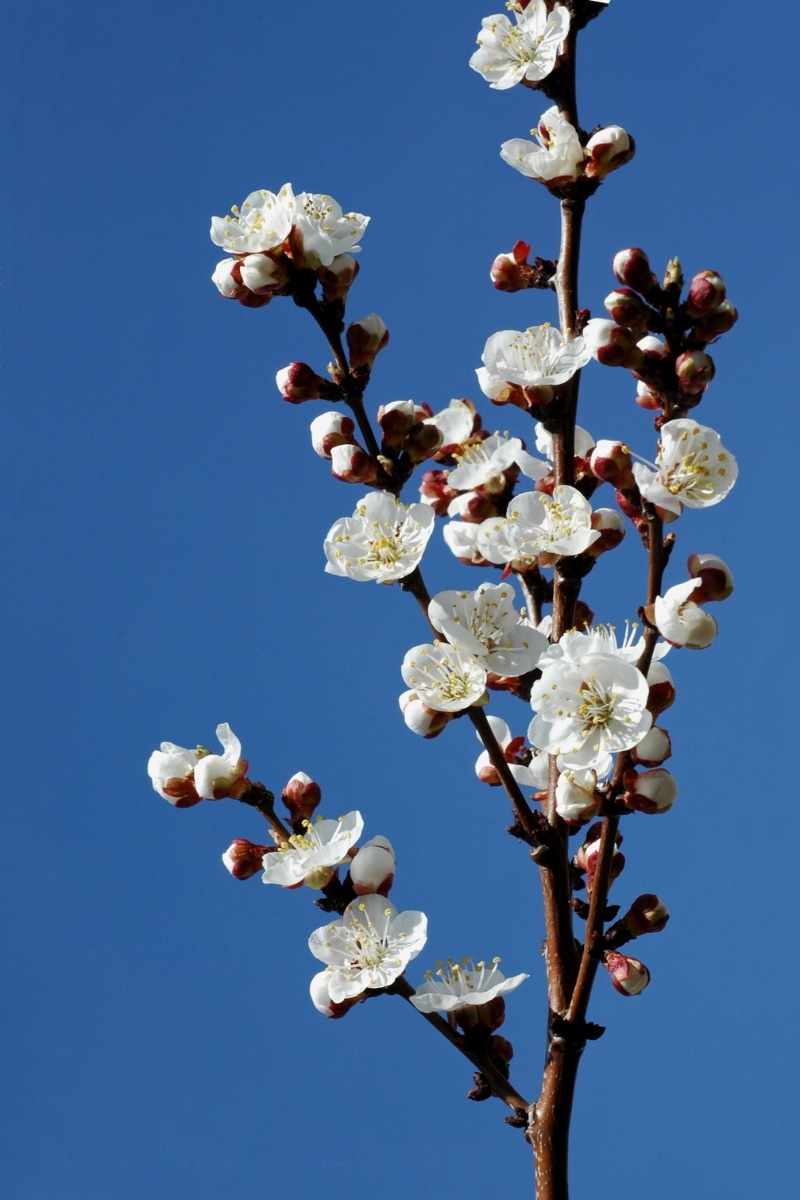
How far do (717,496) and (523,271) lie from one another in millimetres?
423

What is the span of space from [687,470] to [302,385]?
1.29ft

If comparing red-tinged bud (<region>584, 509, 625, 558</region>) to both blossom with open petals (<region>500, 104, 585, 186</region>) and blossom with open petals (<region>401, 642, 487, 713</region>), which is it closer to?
blossom with open petals (<region>401, 642, 487, 713</region>)

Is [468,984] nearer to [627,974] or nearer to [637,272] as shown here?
[627,974]

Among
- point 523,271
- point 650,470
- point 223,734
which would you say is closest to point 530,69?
point 523,271

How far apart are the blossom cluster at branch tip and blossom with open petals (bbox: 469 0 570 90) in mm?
776

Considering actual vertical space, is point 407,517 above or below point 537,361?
below

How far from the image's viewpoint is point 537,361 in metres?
1.29

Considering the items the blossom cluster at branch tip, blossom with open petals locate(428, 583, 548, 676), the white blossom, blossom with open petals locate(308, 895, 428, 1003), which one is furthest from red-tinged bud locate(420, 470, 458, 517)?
blossom with open petals locate(308, 895, 428, 1003)

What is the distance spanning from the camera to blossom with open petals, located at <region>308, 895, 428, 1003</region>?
1206 millimetres

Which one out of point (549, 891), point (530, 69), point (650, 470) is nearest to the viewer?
point (650, 470)

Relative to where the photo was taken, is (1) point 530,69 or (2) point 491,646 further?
(1) point 530,69

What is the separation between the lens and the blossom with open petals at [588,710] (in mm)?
1107

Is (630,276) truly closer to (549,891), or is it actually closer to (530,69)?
(530,69)

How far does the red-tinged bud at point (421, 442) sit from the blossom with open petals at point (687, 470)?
0.21 metres
